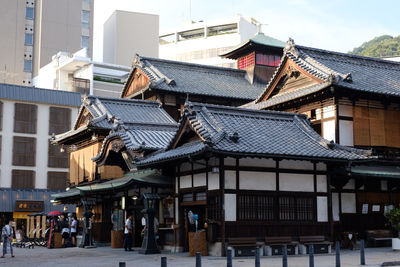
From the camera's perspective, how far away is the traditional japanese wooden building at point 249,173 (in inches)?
926

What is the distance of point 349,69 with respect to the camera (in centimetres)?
A: 3303

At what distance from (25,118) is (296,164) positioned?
4072cm

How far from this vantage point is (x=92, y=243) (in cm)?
3322

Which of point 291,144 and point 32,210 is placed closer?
point 291,144

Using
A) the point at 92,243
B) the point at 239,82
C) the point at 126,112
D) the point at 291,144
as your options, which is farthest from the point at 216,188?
the point at 239,82

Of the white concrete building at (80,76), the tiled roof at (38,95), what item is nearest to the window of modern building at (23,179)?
the tiled roof at (38,95)

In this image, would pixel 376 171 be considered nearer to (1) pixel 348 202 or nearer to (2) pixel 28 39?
(1) pixel 348 202

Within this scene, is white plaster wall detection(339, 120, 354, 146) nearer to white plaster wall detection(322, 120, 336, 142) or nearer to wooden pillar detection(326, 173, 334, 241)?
white plaster wall detection(322, 120, 336, 142)

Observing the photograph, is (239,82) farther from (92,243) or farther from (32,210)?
(32,210)

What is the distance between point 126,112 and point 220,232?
17333mm

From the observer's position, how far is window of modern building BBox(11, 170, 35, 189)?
59.0 m

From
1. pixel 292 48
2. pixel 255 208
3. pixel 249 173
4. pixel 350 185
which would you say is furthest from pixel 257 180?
pixel 292 48

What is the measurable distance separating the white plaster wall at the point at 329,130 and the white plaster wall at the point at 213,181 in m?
8.16

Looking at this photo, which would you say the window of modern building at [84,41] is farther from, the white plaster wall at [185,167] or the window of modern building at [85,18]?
the white plaster wall at [185,167]
